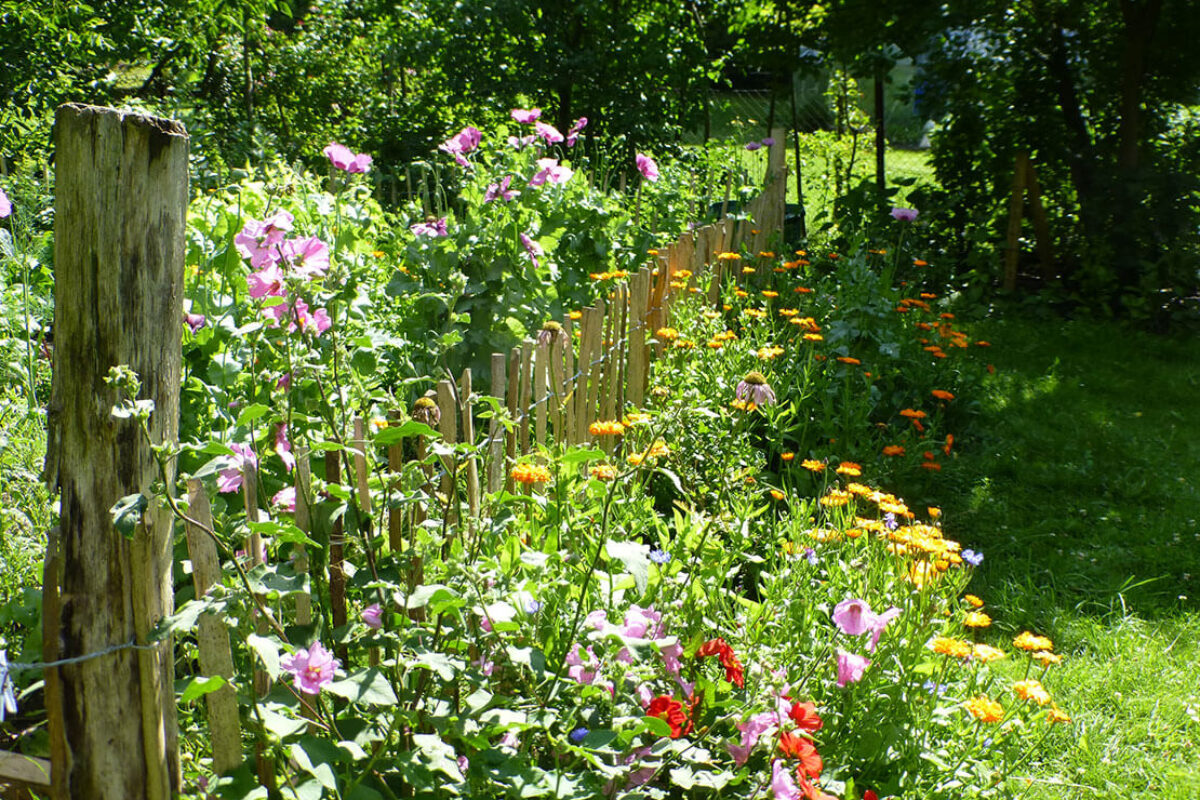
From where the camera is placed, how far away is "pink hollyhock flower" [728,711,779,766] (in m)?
1.77

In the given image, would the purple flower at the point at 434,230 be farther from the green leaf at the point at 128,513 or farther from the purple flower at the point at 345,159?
the green leaf at the point at 128,513

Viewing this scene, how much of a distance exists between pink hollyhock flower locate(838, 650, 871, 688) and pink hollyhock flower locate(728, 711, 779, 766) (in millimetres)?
284

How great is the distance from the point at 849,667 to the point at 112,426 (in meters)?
1.48

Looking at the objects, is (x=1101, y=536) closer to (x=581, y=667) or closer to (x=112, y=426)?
(x=581, y=667)

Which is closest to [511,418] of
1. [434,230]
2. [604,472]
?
[604,472]

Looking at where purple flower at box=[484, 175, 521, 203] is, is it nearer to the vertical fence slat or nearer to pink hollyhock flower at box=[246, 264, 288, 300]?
pink hollyhock flower at box=[246, 264, 288, 300]

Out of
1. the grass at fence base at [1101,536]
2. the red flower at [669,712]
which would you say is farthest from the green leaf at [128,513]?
the grass at fence base at [1101,536]

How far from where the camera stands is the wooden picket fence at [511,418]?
1551mm

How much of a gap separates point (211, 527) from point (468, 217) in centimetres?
235

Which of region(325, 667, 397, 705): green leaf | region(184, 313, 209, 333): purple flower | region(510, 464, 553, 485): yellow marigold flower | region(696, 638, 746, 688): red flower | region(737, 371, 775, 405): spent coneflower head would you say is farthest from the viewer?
region(737, 371, 775, 405): spent coneflower head

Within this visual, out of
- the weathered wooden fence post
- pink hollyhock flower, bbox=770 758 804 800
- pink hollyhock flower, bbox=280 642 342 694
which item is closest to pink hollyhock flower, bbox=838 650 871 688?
pink hollyhock flower, bbox=770 758 804 800

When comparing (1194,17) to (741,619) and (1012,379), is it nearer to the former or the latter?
(1012,379)

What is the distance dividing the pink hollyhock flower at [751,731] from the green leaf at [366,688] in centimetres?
68

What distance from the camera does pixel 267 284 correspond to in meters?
1.98
